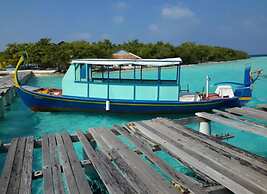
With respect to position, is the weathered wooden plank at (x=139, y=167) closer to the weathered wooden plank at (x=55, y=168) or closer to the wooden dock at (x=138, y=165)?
the wooden dock at (x=138, y=165)

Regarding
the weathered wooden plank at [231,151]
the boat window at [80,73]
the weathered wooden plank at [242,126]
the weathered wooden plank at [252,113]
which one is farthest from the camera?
the boat window at [80,73]

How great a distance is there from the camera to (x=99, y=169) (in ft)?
9.09

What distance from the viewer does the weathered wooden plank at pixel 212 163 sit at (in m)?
2.32

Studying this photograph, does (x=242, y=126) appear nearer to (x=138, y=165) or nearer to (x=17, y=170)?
(x=138, y=165)

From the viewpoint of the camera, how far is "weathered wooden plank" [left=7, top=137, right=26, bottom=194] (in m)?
2.44

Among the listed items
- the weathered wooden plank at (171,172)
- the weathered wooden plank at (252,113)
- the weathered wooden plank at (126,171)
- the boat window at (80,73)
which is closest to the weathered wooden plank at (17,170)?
the weathered wooden plank at (126,171)

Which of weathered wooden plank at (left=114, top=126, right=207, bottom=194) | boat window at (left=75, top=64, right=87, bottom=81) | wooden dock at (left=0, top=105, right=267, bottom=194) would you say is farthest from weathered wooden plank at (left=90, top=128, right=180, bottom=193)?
boat window at (left=75, top=64, right=87, bottom=81)

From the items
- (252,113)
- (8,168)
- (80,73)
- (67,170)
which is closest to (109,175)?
(67,170)

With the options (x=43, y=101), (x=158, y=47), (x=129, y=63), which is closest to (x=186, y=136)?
(x=129, y=63)

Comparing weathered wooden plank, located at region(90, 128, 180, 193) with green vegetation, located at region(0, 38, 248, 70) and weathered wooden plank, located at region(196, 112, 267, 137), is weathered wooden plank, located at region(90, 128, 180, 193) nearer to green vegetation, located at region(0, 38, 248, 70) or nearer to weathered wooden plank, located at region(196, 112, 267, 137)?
weathered wooden plank, located at region(196, 112, 267, 137)

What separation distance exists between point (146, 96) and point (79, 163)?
7.14 metres

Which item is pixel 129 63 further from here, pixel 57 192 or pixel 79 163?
pixel 57 192

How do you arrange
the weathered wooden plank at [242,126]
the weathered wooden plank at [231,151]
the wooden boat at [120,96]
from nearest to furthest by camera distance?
the weathered wooden plank at [231,151]
the weathered wooden plank at [242,126]
the wooden boat at [120,96]

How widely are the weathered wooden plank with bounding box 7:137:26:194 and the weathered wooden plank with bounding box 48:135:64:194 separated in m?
0.33
